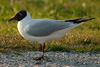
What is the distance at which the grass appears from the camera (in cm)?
615

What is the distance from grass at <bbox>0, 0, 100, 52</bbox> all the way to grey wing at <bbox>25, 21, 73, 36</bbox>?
2.72 feet

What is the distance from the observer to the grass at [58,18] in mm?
6152

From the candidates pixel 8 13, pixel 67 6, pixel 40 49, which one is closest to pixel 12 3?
pixel 8 13

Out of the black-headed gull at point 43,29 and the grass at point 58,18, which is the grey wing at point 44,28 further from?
the grass at point 58,18

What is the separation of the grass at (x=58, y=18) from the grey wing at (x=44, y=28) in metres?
0.83

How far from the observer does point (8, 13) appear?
31.0 feet

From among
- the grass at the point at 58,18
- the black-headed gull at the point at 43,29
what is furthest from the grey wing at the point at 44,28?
the grass at the point at 58,18

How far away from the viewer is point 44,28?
17.4 ft

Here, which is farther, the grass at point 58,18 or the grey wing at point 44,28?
the grass at point 58,18

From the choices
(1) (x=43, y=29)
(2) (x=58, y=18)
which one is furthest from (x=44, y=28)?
(2) (x=58, y=18)

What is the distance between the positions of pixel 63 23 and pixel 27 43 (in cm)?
131

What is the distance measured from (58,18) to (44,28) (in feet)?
13.6

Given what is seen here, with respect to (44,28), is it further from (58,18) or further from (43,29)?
(58,18)

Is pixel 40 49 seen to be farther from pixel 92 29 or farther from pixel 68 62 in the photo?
pixel 92 29
